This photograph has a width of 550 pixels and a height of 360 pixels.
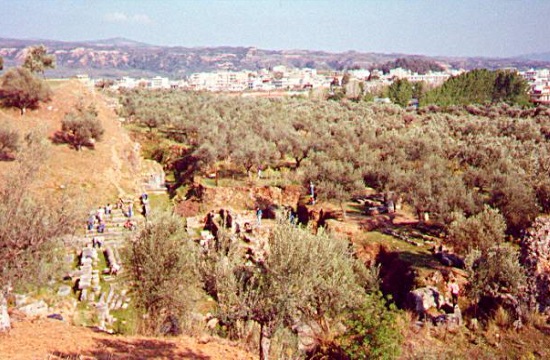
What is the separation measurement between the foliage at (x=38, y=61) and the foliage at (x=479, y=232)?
50.4 meters

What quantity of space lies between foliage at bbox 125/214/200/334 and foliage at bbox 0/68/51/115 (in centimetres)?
3586

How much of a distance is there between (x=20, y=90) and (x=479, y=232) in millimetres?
41924

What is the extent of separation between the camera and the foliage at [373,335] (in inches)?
432

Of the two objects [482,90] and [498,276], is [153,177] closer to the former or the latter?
[498,276]

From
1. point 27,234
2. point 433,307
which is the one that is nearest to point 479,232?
point 433,307

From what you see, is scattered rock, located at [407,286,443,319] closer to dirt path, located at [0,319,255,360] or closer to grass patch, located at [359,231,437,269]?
grass patch, located at [359,231,437,269]

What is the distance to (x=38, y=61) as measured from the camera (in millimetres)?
51500

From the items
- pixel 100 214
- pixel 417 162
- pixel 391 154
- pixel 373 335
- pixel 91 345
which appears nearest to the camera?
pixel 373 335

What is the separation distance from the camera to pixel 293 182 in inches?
1521

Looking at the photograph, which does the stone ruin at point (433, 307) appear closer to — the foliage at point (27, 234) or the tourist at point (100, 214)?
the foliage at point (27, 234)

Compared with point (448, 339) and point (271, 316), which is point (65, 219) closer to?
point (271, 316)

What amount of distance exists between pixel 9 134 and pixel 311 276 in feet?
Answer: 101

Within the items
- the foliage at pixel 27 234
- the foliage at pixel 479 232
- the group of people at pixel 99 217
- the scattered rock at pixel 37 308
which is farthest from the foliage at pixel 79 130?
the foliage at pixel 479 232

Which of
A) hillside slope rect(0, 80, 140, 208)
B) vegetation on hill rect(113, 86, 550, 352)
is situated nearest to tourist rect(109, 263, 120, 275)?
A: hillside slope rect(0, 80, 140, 208)
